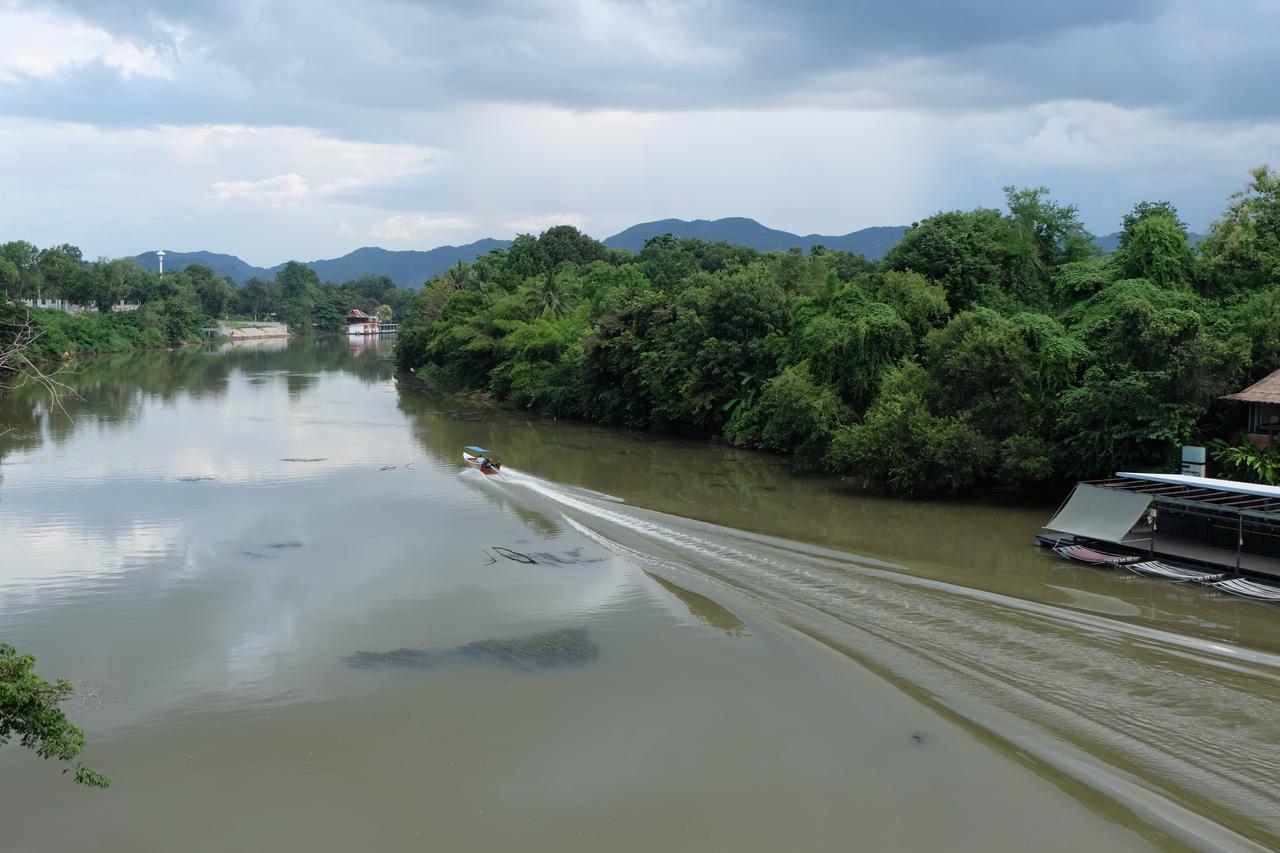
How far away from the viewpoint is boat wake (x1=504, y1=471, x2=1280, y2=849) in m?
Result: 11.2

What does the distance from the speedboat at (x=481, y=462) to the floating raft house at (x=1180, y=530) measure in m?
17.7

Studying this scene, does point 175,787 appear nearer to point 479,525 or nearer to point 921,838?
point 921,838

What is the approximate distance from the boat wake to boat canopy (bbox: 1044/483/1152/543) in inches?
157

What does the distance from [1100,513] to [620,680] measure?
1198cm

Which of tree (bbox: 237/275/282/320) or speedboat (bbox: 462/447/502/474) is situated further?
tree (bbox: 237/275/282/320)

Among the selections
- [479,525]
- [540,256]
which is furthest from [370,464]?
[540,256]

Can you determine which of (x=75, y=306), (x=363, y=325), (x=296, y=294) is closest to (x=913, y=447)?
(x=75, y=306)

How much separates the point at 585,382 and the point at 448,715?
36.2 m

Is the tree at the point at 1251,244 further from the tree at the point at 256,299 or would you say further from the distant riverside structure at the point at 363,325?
the tree at the point at 256,299

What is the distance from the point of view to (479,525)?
2550cm

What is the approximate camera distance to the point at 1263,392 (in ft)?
73.5

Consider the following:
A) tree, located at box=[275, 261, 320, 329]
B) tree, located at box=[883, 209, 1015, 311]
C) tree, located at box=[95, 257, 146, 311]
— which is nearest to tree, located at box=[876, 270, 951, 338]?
tree, located at box=[883, 209, 1015, 311]

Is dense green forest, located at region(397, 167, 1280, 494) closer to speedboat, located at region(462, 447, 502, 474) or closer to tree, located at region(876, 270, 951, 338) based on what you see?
tree, located at region(876, 270, 951, 338)

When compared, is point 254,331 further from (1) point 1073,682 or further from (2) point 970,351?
(1) point 1073,682
